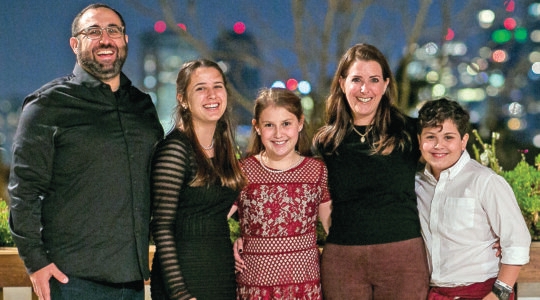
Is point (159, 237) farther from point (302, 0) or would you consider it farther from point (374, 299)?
point (302, 0)

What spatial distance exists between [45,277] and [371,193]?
43.4 inches

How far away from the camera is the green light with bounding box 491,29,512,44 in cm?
575

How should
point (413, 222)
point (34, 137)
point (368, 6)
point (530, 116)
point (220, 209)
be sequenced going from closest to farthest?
1. point (34, 137)
2. point (220, 209)
3. point (413, 222)
4. point (368, 6)
5. point (530, 116)

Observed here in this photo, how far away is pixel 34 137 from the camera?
1.92 meters

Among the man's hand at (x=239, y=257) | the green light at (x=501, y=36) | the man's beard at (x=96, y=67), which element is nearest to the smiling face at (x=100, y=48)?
the man's beard at (x=96, y=67)

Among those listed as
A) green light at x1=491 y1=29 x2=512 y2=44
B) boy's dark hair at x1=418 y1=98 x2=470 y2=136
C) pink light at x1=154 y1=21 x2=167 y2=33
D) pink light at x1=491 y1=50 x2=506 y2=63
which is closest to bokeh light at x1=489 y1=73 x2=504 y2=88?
pink light at x1=491 y1=50 x2=506 y2=63

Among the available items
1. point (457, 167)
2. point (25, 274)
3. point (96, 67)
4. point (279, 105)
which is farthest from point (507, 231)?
point (25, 274)

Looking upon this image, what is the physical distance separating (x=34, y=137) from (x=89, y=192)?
0.74 feet

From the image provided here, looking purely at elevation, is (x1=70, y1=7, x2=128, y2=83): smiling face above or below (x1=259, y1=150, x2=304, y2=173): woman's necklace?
above

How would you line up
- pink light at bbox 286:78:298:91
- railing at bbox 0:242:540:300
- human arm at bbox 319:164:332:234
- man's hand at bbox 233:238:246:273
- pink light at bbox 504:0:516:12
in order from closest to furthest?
man's hand at bbox 233:238:246:273 → human arm at bbox 319:164:332:234 → railing at bbox 0:242:540:300 → pink light at bbox 286:78:298:91 → pink light at bbox 504:0:516:12

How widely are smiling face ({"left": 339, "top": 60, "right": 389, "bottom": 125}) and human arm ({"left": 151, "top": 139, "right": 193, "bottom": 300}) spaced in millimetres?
693

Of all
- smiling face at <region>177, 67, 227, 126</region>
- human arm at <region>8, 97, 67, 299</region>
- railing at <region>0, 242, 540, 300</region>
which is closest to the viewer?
human arm at <region>8, 97, 67, 299</region>

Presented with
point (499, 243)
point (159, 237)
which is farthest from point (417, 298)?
point (159, 237)

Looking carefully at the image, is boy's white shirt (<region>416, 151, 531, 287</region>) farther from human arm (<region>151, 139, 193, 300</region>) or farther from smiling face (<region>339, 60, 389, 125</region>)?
human arm (<region>151, 139, 193, 300</region>)
